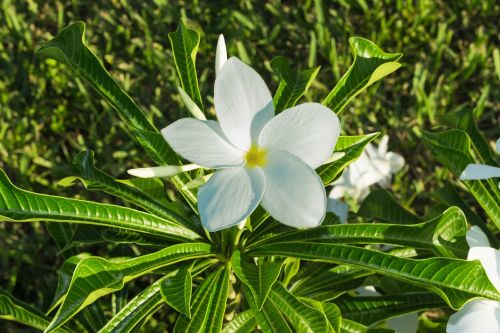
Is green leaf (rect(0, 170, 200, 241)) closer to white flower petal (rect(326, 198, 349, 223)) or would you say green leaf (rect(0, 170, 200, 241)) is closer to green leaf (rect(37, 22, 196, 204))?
green leaf (rect(37, 22, 196, 204))

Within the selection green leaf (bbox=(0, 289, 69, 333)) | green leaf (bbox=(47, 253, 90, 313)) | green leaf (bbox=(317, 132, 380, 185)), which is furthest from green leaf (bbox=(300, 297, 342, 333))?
green leaf (bbox=(0, 289, 69, 333))

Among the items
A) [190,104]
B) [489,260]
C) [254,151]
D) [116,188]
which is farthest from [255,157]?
[489,260]

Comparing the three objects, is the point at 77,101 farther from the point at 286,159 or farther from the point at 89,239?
the point at 286,159

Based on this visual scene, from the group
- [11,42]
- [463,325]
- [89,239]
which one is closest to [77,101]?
[11,42]

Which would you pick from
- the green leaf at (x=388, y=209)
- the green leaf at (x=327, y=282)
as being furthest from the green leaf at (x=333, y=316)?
the green leaf at (x=388, y=209)

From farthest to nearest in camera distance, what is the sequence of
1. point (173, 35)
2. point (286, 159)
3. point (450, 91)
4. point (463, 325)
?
point (450, 91)
point (173, 35)
point (463, 325)
point (286, 159)
